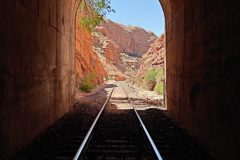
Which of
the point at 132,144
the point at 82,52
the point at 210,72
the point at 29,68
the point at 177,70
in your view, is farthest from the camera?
the point at 82,52

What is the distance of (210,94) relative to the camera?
297 inches

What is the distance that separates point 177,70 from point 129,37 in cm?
13764

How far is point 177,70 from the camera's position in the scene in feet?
40.4

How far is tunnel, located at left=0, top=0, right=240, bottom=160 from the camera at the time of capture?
6.20m

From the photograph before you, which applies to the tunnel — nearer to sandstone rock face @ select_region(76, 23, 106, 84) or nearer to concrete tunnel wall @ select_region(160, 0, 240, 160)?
concrete tunnel wall @ select_region(160, 0, 240, 160)

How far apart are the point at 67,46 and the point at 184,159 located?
8996 mm

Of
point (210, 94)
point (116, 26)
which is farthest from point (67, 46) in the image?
point (116, 26)

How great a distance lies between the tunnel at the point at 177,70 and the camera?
6.20 metres

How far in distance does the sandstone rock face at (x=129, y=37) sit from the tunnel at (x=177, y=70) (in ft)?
410

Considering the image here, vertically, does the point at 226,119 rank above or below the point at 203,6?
below

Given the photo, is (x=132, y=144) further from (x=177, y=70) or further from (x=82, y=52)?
(x=82, y=52)

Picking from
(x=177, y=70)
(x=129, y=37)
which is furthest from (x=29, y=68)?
(x=129, y=37)

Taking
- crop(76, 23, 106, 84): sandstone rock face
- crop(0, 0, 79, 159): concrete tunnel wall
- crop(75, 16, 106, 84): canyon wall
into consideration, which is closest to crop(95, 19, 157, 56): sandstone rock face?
crop(76, 23, 106, 84): sandstone rock face

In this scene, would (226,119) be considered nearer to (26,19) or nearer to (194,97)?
(194,97)
